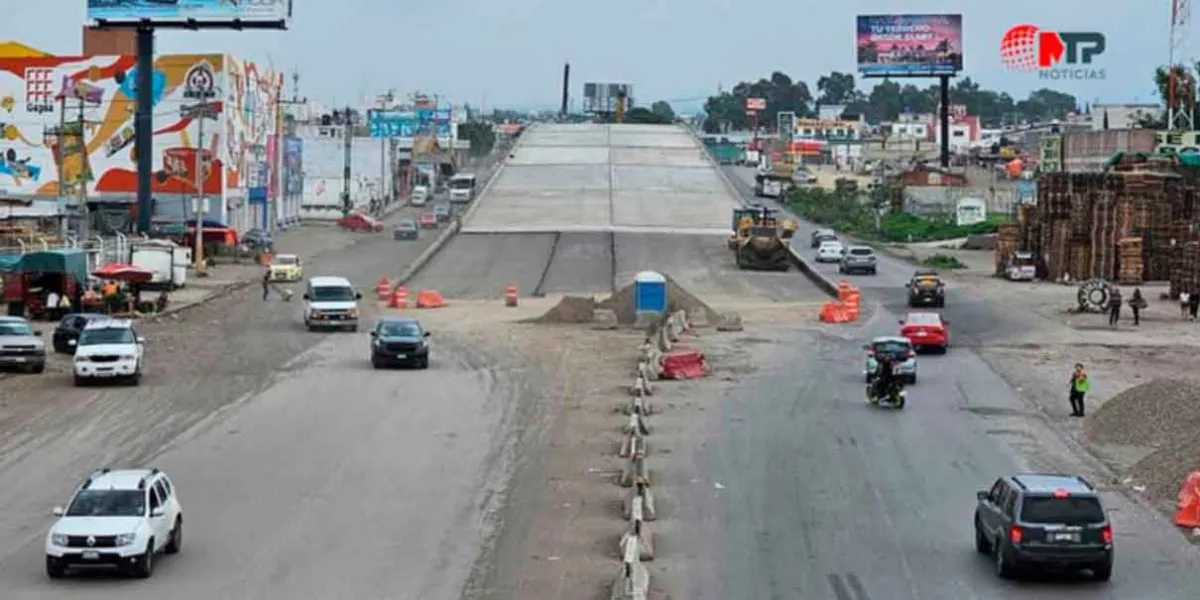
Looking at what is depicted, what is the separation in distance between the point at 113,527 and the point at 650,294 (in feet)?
132

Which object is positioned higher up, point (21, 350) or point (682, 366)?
point (21, 350)

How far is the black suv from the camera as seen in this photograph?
2302cm

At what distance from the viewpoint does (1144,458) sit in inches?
1346

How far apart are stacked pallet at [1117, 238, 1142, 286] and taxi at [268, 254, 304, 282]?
3523 centimetres

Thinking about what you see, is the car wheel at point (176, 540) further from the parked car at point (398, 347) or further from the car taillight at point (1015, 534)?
the parked car at point (398, 347)

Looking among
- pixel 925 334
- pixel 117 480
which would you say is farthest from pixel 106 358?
pixel 925 334

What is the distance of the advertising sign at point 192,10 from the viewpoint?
9250cm

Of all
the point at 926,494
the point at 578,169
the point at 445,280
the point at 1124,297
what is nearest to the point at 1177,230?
the point at 1124,297

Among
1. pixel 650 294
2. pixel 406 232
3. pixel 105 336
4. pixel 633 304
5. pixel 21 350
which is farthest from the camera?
pixel 406 232

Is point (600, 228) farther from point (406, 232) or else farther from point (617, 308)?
point (617, 308)

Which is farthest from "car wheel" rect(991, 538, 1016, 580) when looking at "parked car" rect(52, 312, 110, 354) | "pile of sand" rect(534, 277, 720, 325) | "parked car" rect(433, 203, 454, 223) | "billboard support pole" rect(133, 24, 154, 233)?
"parked car" rect(433, 203, 454, 223)

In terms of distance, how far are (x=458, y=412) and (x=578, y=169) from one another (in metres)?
126

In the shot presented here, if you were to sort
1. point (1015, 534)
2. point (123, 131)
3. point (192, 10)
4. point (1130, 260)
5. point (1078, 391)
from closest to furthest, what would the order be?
point (1015, 534) → point (1078, 391) → point (1130, 260) → point (192, 10) → point (123, 131)

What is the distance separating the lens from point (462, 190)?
152750mm
